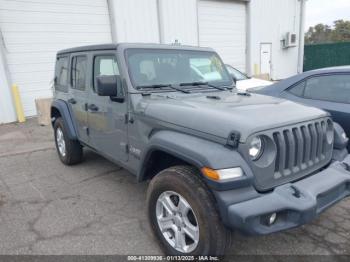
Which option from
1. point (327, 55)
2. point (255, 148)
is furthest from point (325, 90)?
point (327, 55)

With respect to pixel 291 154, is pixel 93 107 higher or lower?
higher

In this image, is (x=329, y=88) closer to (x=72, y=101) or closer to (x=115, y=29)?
(x=72, y=101)

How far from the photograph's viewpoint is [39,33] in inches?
372

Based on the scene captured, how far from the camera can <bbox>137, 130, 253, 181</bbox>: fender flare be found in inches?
85.6

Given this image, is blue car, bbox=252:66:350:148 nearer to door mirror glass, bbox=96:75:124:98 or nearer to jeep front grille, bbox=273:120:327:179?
jeep front grille, bbox=273:120:327:179

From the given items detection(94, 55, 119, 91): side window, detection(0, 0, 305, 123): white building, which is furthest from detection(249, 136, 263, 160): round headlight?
detection(0, 0, 305, 123): white building

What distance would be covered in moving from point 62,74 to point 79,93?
3.09 ft

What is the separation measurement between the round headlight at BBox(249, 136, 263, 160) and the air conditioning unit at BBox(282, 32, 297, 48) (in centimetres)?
1786

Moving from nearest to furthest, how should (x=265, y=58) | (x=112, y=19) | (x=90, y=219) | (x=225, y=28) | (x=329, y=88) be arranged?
1. (x=90, y=219)
2. (x=329, y=88)
3. (x=112, y=19)
4. (x=225, y=28)
5. (x=265, y=58)

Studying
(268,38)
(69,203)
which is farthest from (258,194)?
(268,38)

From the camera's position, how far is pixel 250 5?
51.1 ft

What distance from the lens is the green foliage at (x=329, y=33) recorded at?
4321 cm

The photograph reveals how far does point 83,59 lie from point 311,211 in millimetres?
3451

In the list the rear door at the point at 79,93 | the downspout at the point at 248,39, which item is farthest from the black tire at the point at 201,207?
the downspout at the point at 248,39
